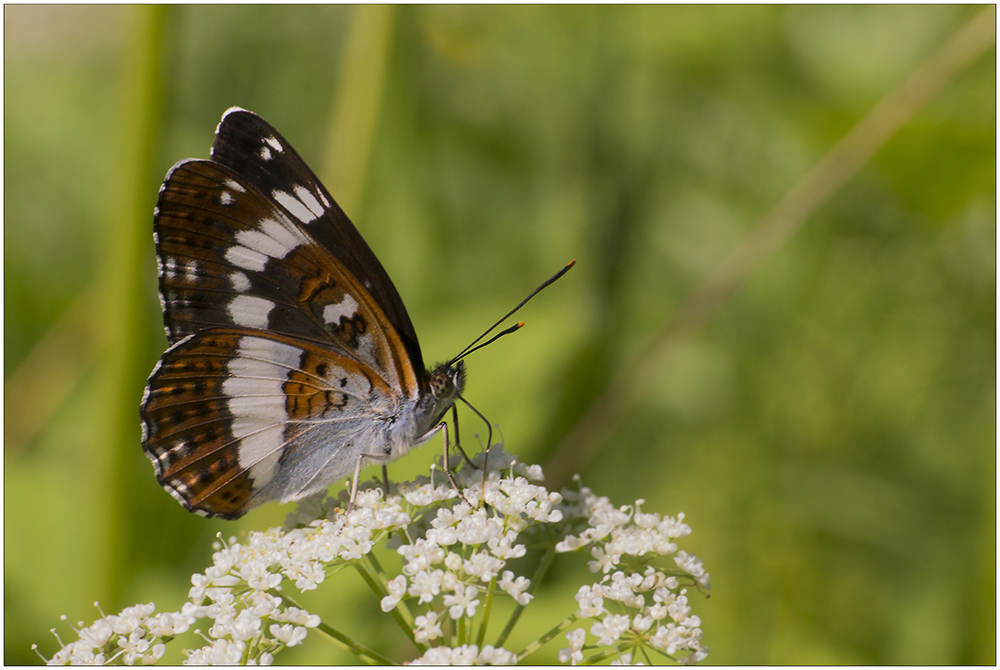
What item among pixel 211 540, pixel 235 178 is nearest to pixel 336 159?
pixel 235 178

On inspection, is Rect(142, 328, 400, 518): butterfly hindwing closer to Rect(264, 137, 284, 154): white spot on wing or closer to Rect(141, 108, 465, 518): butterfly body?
Rect(141, 108, 465, 518): butterfly body

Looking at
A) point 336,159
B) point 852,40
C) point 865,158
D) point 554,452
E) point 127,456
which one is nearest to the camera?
point 127,456

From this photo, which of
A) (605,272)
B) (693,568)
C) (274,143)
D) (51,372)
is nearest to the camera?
(693,568)

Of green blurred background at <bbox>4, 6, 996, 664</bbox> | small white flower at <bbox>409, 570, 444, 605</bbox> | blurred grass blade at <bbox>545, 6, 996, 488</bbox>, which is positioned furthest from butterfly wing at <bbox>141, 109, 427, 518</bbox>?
blurred grass blade at <bbox>545, 6, 996, 488</bbox>

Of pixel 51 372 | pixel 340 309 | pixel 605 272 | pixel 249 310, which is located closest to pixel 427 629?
pixel 340 309

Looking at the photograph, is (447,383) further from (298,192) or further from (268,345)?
(298,192)

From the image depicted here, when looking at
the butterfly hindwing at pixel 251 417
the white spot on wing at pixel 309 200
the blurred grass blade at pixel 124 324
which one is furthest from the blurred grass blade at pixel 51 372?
the white spot on wing at pixel 309 200

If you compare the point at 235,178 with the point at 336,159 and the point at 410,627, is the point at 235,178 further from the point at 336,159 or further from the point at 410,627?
the point at 410,627
